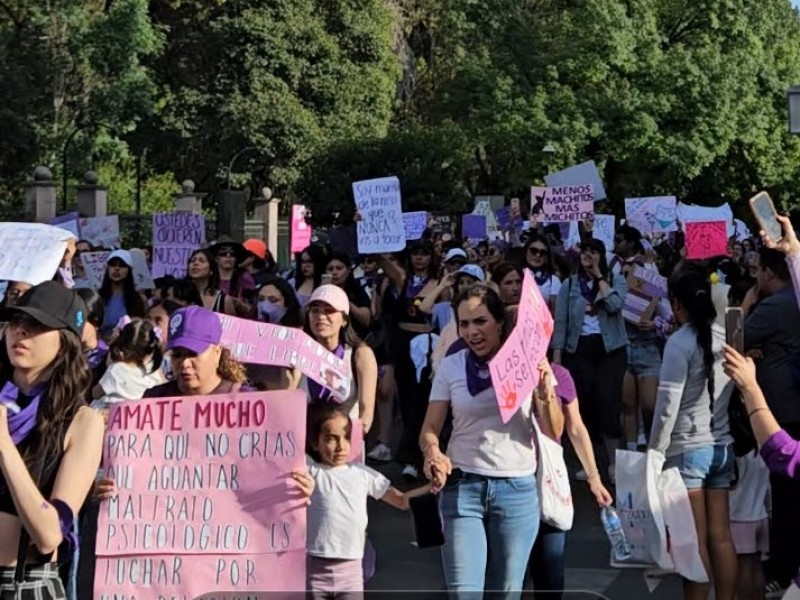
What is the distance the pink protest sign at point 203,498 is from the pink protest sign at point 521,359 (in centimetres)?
82

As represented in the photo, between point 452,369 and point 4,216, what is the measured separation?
26725 millimetres

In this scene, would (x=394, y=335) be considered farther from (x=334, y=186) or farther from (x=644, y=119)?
(x=644, y=119)

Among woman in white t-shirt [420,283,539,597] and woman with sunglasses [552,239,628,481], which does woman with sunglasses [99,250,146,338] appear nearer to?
woman with sunglasses [552,239,628,481]

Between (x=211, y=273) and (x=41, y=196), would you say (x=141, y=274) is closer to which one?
(x=211, y=273)

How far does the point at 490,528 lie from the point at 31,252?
3132 millimetres

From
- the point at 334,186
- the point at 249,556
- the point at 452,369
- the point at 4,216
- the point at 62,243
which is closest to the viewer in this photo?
the point at 249,556

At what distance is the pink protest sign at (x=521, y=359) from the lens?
4953mm

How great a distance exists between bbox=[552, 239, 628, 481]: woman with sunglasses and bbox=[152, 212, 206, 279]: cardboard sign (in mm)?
3951

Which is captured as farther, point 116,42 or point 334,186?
point 334,186

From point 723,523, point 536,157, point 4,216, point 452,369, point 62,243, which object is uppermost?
point 536,157

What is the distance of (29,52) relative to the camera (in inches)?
1225

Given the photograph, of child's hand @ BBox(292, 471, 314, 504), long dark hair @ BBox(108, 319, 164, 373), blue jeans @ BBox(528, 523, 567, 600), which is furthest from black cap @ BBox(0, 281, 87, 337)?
long dark hair @ BBox(108, 319, 164, 373)

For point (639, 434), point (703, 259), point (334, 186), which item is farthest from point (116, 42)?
point (639, 434)

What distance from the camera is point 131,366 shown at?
7137mm
